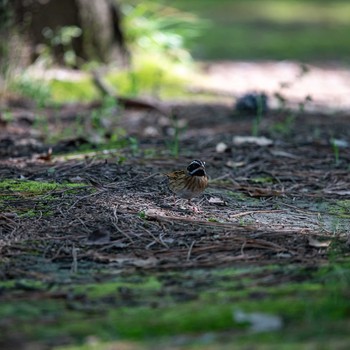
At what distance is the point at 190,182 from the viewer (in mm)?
4125

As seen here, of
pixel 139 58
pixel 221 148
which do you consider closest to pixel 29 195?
Answer: pixel 221 148

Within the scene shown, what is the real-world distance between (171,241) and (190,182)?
0.62 meters

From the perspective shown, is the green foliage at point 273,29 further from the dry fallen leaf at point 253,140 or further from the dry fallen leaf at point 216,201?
the dry fallen leaf at point 216,201

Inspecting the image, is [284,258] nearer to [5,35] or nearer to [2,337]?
[2,337]

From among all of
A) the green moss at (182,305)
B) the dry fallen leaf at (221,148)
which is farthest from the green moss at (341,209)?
the dry fallen leaf at (221,148)

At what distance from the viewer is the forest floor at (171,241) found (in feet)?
8.25

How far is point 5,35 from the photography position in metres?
7.57

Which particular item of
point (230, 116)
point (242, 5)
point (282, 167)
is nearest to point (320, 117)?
point (230, 116)

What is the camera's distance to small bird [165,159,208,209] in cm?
414

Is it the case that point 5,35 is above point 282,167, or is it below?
above

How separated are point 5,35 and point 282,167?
3.52 meters

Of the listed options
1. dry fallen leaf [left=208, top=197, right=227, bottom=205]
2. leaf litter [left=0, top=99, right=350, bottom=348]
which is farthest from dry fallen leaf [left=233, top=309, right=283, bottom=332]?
dry fallen leaf [left=208, top=197, right=227, bottom=205]

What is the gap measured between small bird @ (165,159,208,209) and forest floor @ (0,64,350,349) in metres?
0.09

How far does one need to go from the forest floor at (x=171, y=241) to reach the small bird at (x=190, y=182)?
3.5 inches
